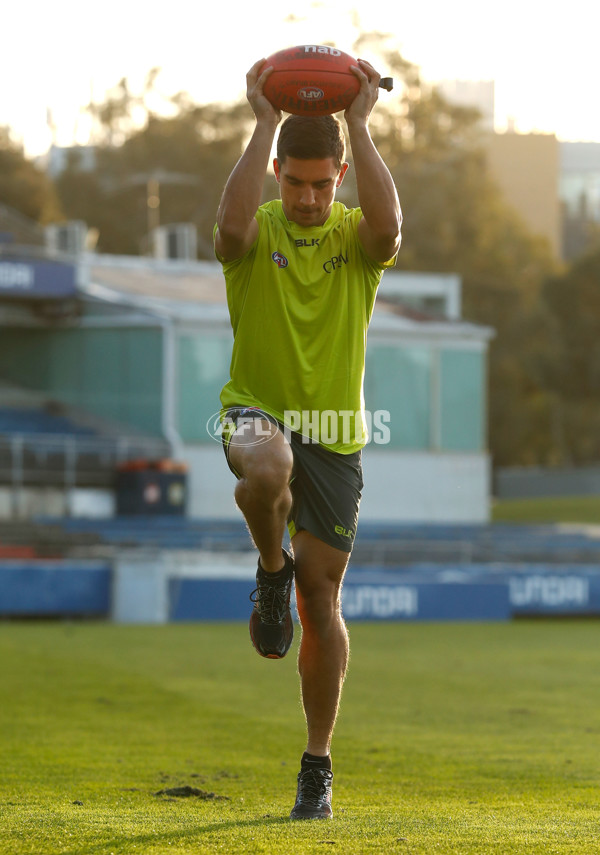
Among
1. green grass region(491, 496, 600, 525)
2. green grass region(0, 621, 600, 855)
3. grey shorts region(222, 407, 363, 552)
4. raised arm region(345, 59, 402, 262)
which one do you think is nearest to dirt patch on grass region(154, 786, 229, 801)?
green grass region(0, 621, 600, 855)

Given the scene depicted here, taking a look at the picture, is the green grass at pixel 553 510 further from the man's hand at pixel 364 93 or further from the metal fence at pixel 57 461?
the man's hand at pixel 364 93

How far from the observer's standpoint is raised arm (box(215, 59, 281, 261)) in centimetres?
534

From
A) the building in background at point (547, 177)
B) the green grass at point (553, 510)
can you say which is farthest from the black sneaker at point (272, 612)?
the building in background at point (547, 177)

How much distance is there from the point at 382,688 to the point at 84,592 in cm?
911

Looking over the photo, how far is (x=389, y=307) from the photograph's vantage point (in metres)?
39.8

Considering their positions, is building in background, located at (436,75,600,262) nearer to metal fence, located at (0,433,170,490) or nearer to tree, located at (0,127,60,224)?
tree, located at (0,127,60,224)

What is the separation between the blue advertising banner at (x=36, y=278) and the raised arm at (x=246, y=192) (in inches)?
1179

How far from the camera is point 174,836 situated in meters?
4.71

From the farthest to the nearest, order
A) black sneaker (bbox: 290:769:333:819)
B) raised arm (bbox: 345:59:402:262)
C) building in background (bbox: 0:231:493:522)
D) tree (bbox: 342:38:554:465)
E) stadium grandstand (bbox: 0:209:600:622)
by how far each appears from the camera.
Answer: tree (bbox: 342:38:554:465) → building in background (bbox: 0:231:493:522) → stadium grandstand (bbox: 0:209:600:622) → raised arm (bbox: 345:59:402:262) → black sneaker (bbox: 290:769:333:819)

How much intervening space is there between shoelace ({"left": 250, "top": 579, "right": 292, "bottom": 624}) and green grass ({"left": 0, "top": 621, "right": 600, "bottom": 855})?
710 mm

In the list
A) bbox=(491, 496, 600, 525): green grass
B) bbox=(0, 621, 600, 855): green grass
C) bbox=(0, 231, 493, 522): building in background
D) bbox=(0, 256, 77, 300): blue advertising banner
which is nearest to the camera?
bbox=(0, 621, 600, 855): green grass

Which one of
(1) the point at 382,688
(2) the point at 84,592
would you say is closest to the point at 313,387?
(1) the point at 382,688

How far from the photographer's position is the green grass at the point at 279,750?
479cm

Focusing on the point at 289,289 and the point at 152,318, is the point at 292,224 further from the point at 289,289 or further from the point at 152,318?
the point at 152,318
